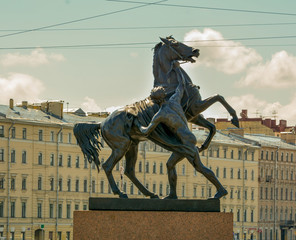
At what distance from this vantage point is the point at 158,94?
18547 millimetres

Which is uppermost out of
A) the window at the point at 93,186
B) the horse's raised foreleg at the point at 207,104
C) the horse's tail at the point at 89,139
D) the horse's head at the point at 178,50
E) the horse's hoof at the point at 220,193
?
the window at the point at 93,186

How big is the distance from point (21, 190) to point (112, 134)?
2051 inches

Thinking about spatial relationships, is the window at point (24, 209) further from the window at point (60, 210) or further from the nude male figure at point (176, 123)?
the nude male figure at point (176, 123)

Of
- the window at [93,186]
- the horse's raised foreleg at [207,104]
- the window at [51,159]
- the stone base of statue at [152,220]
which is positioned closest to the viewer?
the stone base of statue at [152,220]

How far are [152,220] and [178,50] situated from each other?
2981 millimetres

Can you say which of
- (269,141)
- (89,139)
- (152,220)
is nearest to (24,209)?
(269,141)

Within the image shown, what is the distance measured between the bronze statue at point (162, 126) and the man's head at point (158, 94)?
7 centimetres

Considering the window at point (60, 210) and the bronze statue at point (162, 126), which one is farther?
the window at point (60, 210)

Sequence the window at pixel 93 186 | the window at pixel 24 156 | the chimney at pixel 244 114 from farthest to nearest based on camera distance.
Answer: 1. the chimney at pixel 244 114
2. the window at pixel 93 186
3. the window at pixel 24 156

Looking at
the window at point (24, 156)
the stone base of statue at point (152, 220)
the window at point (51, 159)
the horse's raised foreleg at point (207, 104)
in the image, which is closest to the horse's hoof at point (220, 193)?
the stone base of statue at point (152, 220)

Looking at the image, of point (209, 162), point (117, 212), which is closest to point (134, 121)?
point (117, 212)

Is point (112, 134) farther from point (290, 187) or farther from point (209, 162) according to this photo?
point (290, 187)

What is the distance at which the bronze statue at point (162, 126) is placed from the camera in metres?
18.6

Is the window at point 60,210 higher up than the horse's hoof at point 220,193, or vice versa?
the window at point 60,210
